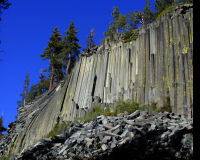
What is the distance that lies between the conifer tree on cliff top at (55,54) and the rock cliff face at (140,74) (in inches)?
633

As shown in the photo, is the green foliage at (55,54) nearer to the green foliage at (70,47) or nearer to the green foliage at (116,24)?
the green foliage at (70,47)

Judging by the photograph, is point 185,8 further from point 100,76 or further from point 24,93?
point 24,93

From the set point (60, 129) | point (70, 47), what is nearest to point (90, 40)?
point (70, 47)

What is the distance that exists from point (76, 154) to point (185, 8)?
26.7ft

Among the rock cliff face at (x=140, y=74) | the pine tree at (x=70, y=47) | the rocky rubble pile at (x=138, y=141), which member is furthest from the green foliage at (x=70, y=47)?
the rocky rubble pile at (x=138, y=141)

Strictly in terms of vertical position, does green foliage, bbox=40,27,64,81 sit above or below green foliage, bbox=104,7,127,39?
below

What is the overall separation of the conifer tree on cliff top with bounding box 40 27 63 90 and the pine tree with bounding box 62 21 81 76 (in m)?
1.01

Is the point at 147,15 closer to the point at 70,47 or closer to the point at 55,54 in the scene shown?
the point at 70,47

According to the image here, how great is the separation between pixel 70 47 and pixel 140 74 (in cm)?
2356

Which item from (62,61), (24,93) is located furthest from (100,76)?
(24,93)

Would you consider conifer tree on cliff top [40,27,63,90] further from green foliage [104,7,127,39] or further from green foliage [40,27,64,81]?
green foliage [104,7,127,39]

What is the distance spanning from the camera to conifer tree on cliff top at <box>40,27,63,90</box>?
3475 centimetres

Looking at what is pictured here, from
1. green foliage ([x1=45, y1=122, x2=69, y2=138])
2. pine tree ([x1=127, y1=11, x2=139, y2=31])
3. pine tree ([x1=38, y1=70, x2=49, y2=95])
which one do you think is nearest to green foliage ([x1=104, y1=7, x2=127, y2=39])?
pine tree ([x1=127, y1=11, x2=139, y2=31])

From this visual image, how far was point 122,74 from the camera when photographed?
13.7 metres
